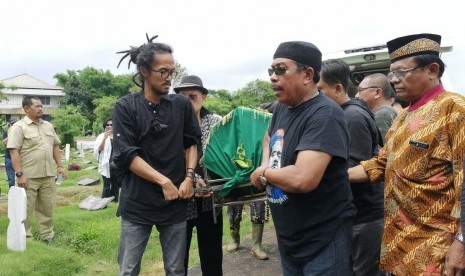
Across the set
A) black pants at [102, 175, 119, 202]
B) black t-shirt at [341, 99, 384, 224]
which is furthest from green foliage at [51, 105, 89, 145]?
black t-shirt at [341, 99, 384, 224]

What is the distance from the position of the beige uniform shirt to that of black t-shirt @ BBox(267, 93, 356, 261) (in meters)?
5.00

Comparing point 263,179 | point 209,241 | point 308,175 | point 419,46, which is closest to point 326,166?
point 308,175

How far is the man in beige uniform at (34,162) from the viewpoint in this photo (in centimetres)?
636

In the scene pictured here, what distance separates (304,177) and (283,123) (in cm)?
47

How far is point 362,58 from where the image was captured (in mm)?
5258

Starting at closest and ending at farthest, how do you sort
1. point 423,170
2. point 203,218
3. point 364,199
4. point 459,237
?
point 459,237 → point 423,170 → point 364,199 → point 203,218

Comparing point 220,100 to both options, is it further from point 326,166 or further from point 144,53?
point 326,166

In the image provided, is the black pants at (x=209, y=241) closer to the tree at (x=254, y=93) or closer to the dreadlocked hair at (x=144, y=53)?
the dreadlocked hair at (x=144, y=53)

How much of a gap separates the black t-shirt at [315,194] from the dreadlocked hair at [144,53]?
3.88ft

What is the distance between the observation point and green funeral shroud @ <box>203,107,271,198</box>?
3.34m

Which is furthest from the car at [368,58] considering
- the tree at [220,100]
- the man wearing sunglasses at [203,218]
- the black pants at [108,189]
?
the tree at [220,100]

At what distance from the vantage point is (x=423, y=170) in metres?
2.18

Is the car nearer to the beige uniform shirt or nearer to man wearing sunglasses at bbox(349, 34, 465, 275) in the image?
man wearing sunglasses at bbox(349, 34, 465, 275)

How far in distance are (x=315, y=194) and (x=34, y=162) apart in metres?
5.25
